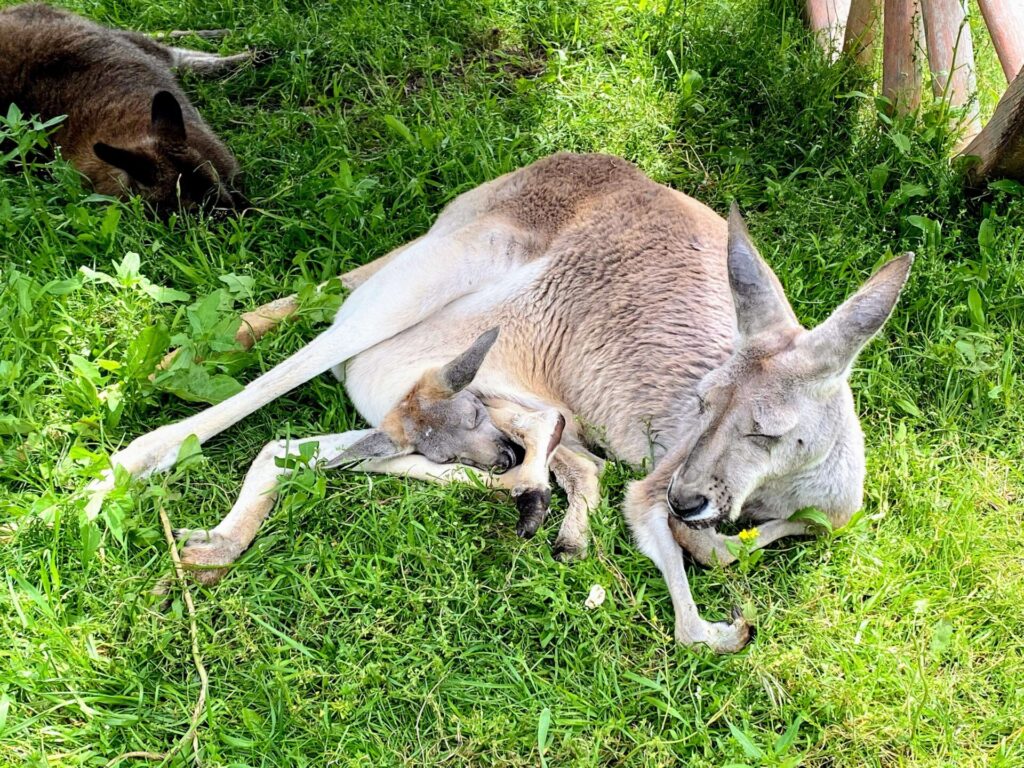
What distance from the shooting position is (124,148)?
16.2ft

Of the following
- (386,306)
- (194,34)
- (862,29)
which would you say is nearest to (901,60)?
(862,29)

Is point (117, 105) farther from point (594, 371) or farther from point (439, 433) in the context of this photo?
point (594, 371)

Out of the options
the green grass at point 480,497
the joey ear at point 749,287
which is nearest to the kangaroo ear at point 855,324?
the joey ear at point 749,287

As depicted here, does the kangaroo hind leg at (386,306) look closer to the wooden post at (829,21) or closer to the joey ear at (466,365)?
the joey ear at (466,365)

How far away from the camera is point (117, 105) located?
5203 millimetres

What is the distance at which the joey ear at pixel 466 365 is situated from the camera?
3623 mm

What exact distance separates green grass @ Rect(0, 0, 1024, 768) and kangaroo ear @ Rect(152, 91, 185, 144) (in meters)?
0.43

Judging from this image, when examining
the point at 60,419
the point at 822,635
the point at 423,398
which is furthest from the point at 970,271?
the point at 60,419

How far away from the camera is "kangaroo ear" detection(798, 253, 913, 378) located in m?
3.00

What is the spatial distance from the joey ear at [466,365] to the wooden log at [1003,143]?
257 centimetres

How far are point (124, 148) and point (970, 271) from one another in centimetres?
395

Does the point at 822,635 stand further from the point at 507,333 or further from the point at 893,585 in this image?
the point at 507,333

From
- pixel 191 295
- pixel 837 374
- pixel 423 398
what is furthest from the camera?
pixel 191 295

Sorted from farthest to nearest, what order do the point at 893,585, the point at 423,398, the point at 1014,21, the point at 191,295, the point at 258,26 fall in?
the point at 258,26 < the point at 1014,21 < the point at 191,295 < the point at 423,398 < the point at 893,585
